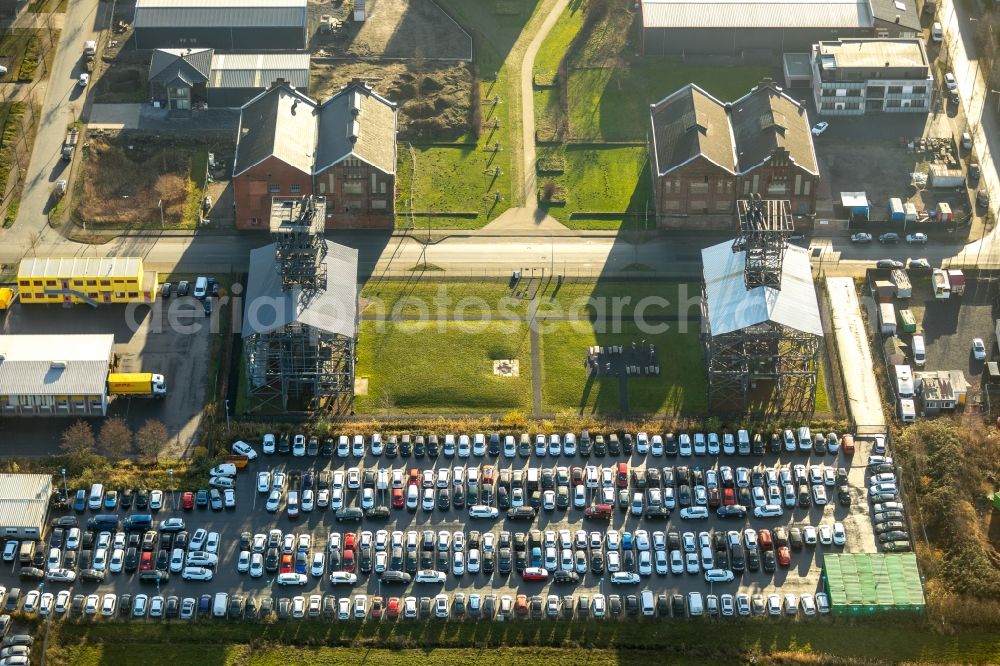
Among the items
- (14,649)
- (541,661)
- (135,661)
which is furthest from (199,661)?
(541,661)

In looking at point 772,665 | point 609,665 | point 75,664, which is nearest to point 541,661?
point 609,665

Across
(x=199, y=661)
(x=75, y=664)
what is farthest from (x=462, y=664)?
(x=75, y=664)

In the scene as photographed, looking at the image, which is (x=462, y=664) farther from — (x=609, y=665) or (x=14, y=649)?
(x=14, y=649)

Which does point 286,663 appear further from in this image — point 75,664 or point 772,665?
point 772,665

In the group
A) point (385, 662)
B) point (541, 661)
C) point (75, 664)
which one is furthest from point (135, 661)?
point (541, 661)

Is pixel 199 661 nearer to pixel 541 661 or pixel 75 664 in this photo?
pixel 75 664

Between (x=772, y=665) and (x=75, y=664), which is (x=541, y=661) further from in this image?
(x=75, y=664)

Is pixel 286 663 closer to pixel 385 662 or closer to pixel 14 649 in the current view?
pixel 385 662
